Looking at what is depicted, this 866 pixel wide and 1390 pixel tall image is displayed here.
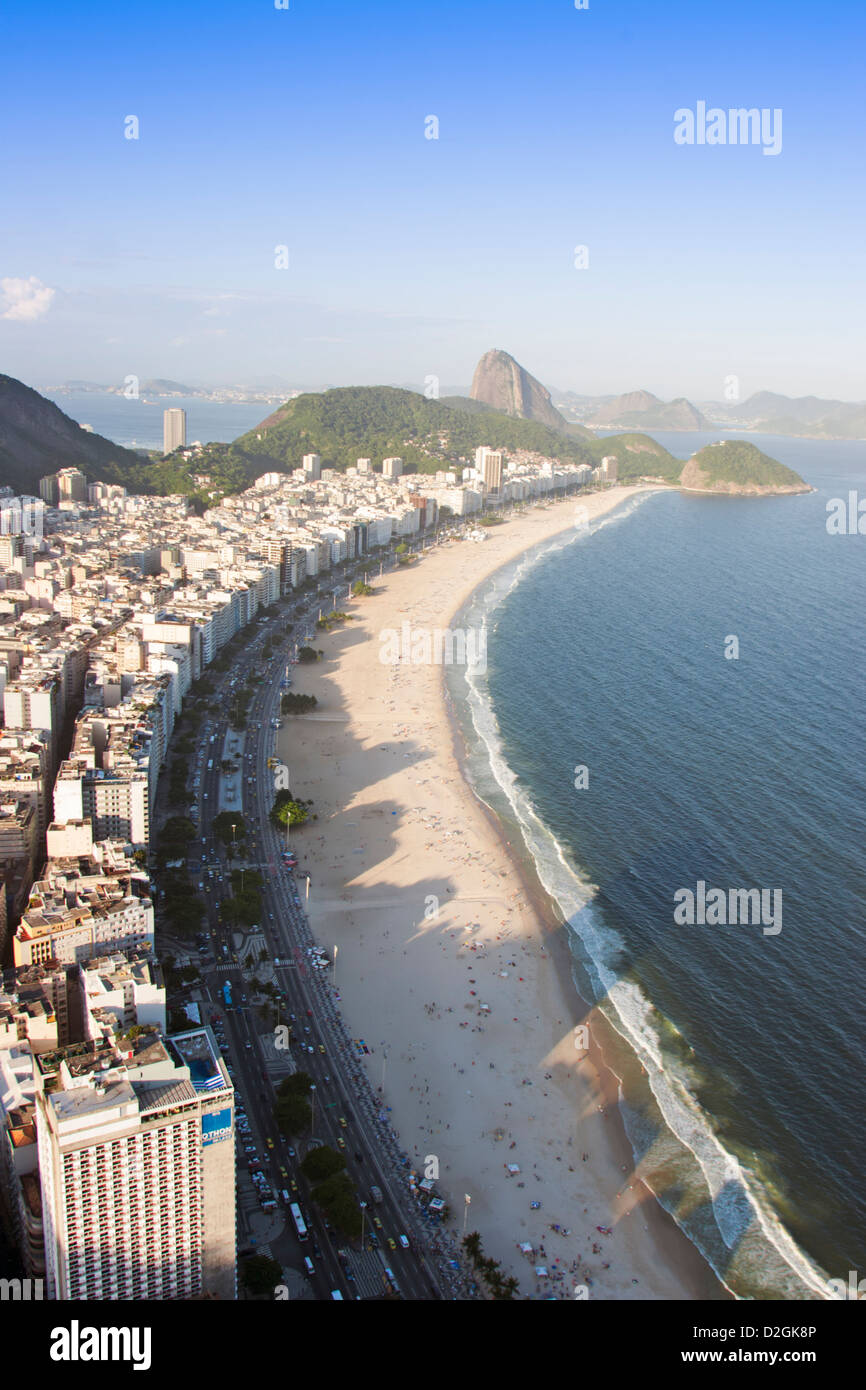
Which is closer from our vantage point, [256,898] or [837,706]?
[256,898]

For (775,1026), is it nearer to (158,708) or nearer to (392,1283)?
(392,1283)

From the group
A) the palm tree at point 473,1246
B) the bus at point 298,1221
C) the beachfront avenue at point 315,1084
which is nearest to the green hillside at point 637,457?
the beachfront avenue at point 315,1084

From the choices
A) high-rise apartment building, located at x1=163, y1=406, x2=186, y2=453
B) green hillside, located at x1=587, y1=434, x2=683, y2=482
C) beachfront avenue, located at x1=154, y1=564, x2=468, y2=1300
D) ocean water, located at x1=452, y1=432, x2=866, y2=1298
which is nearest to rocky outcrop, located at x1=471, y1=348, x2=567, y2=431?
green hillside, located at x1=587, y1=434, x2=683, y2=482

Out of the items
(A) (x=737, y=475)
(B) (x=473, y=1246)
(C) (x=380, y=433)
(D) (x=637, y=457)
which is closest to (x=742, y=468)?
(A) (x=737, y=475)

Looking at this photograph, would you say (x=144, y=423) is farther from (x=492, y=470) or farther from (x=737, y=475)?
(x=737, y=475)

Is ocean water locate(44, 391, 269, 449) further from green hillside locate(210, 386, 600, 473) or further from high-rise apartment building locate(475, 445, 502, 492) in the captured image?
high-rise apartment building locate(475, 445, 502, 492)
